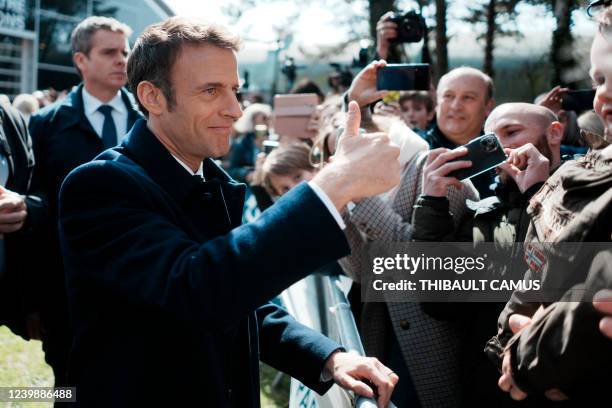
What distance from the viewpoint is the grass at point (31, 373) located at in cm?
459

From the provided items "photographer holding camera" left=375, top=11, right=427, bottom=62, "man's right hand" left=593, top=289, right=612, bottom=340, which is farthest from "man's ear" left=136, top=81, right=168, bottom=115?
"photographer holding camera" left=375, top=11, right=427, bottom=62

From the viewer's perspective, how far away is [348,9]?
17.0 meters

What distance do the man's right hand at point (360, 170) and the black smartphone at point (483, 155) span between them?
2.78 ft

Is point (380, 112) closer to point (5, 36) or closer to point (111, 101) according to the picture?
point (111, 101)

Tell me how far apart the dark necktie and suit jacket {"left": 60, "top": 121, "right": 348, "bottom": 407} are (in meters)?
2.16

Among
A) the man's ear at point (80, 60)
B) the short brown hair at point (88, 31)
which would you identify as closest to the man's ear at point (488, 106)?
the short brown hair at point (88, 31)

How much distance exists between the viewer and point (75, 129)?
13.0 feet

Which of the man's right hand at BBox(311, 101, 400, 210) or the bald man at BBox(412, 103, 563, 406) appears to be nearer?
the man's right hand at BBox(311, 101, 400, 210)

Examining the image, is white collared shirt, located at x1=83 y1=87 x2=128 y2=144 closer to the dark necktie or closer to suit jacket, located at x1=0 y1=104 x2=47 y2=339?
the dark necktie

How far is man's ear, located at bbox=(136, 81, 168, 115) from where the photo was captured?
192 cm

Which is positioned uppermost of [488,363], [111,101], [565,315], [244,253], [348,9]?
[348,9]

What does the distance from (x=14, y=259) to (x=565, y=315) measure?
3.11 meters

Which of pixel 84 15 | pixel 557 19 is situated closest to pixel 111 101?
pixel 557 19

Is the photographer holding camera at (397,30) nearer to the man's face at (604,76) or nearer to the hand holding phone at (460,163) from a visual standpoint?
the hand holding phone at (460,163)
